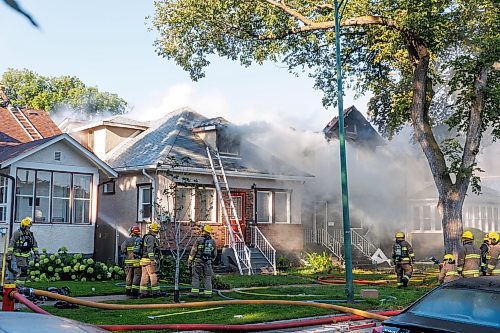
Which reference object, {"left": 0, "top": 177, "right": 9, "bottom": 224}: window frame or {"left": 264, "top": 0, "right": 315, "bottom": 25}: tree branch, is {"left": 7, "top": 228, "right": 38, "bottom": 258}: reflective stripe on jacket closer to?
{"left": 0, "top": 177, "right": 9, "bottom": 224}: window frame

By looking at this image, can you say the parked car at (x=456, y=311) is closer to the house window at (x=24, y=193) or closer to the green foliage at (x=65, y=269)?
the green foliage at (x=65, y=269)

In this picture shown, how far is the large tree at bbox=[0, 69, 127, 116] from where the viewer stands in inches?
1887

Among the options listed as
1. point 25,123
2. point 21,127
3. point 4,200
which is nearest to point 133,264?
point 4,200

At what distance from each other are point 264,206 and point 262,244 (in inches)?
77.3

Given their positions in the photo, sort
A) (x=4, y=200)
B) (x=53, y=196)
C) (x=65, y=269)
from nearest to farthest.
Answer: (x=65, y=269) < (x=4, y=200) < (x=53, y=196)

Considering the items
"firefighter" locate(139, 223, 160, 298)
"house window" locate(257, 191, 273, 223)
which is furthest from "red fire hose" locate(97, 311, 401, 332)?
"house window" locate(257, 191, 273, 223)

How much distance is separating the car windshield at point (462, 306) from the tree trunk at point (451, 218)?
12742 mm

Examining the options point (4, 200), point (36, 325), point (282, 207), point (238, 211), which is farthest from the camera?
point (282, 207)

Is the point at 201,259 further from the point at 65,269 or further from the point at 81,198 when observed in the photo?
the point at 81,198

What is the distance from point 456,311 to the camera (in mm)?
5871

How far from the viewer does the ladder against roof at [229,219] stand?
21031mm

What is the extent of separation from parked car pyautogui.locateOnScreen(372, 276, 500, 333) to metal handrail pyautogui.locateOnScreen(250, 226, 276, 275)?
1589 centimetres

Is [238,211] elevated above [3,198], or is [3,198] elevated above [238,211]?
[3,198]

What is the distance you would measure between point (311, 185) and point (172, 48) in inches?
369
